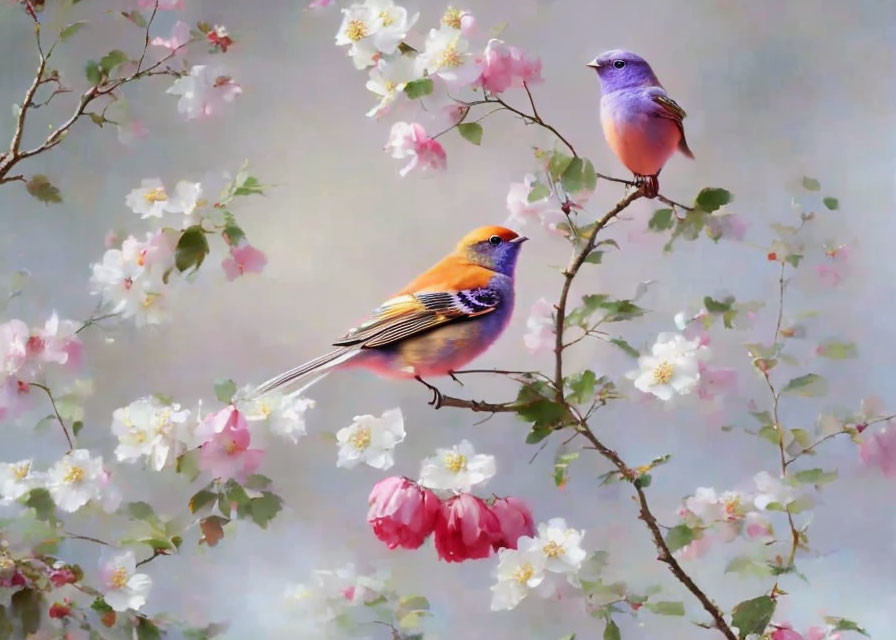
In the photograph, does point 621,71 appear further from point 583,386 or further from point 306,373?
point 306,373

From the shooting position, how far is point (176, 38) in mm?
1342

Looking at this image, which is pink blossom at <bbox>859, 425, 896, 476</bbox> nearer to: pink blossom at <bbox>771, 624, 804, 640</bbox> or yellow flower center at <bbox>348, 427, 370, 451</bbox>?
pink blossom at <bbox>771, 624, 804, 640</bbox>

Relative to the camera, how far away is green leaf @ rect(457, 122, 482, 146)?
1.27 m

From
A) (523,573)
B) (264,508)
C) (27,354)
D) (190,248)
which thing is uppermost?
(190,248)

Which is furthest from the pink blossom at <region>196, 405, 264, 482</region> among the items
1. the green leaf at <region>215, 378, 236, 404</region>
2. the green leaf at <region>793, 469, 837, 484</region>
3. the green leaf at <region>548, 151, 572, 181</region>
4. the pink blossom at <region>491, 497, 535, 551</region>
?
the green leaf at <region>793, 469, 837, 484</region>

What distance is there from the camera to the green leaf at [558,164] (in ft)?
4.11

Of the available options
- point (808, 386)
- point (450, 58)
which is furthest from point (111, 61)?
point (808, 386)

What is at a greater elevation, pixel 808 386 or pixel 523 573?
pixel 808 386

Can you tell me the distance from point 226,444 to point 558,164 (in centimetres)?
64

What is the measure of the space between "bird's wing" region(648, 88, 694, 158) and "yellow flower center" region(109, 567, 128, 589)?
1048 mm

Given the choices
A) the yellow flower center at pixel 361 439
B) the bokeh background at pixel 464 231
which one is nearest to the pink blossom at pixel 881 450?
the bokeh background at pixel 464 231

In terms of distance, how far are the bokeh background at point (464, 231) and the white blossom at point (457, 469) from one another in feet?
0.08

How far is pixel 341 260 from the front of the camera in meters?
1.31

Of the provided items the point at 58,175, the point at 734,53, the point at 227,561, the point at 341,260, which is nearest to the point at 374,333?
the point at 341,260
